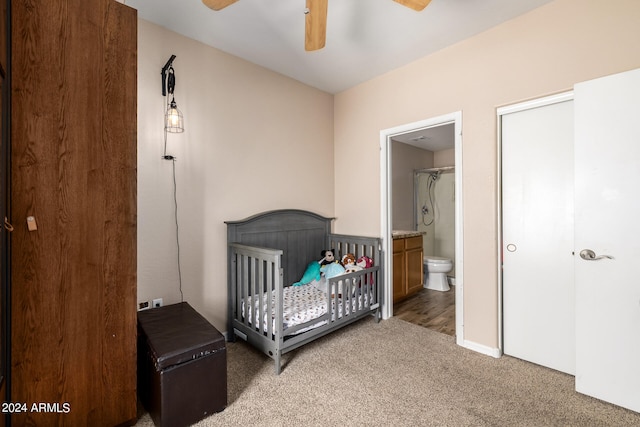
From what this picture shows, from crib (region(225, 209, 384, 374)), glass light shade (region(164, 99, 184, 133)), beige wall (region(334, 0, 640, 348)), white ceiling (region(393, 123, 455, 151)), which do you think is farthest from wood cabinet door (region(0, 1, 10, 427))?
white ceiling (region(393, 123, 455, 151))

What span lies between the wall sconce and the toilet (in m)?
3.59

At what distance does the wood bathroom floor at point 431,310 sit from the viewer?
2922 millimetres

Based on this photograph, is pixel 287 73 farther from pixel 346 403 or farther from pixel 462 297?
pixel 346 403

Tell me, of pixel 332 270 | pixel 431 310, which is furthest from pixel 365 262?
pixel 431 310

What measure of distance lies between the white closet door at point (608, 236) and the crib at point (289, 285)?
1.59 m

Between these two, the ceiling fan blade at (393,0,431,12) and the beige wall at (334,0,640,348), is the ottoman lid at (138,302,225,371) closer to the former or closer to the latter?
the beige wall at (334,0,640,348)

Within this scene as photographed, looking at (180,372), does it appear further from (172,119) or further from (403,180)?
(403,180)

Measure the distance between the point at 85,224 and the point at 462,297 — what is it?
8.91 ft

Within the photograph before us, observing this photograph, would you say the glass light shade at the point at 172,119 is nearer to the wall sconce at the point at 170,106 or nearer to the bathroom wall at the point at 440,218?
the wall sconce at the point at 170,106

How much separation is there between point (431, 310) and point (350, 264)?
48.2 inches

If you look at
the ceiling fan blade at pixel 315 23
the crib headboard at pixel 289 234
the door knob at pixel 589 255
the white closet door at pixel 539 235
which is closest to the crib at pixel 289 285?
the crib headboard at pixel 289 234

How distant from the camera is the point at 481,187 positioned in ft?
7.75

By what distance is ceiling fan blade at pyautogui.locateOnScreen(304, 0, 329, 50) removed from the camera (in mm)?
1536

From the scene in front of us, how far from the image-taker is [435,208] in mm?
4906
